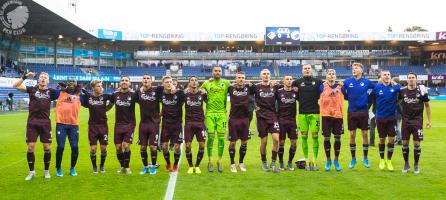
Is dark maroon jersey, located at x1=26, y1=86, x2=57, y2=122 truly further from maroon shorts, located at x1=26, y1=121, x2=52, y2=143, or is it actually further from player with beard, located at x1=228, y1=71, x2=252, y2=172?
player with beard, located at x1=228, y1=71, x2=252, y2=172

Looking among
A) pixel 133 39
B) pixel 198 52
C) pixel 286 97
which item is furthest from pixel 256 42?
pixel 286 97

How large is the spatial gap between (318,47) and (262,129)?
7144cm

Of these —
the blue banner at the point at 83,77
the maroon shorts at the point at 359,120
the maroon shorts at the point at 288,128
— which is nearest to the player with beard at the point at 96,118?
the maroon shorts at the point at 288,128

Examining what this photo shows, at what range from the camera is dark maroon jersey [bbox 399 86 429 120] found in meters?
10.4

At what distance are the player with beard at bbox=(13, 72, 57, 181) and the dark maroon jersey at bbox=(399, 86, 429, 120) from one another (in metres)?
7.80

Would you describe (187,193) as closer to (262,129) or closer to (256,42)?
(262,129)

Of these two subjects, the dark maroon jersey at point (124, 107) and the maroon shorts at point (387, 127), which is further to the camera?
the maroon shorts at point (387, 127)

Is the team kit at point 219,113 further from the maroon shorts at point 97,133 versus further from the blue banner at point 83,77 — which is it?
the blue banner at point 83,77

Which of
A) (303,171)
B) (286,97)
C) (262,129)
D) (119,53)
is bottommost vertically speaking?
(303,171)

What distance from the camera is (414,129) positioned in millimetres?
10258

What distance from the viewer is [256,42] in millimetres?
76562

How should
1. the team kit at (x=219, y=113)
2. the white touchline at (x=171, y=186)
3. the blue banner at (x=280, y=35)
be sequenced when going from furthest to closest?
the blue banner at (x=280, y=35), the team kit at (x=219, y=113), the white touchline at (x=171, y=186)

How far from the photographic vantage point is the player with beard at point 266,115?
10.5 m

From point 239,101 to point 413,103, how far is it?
12.7 ft
